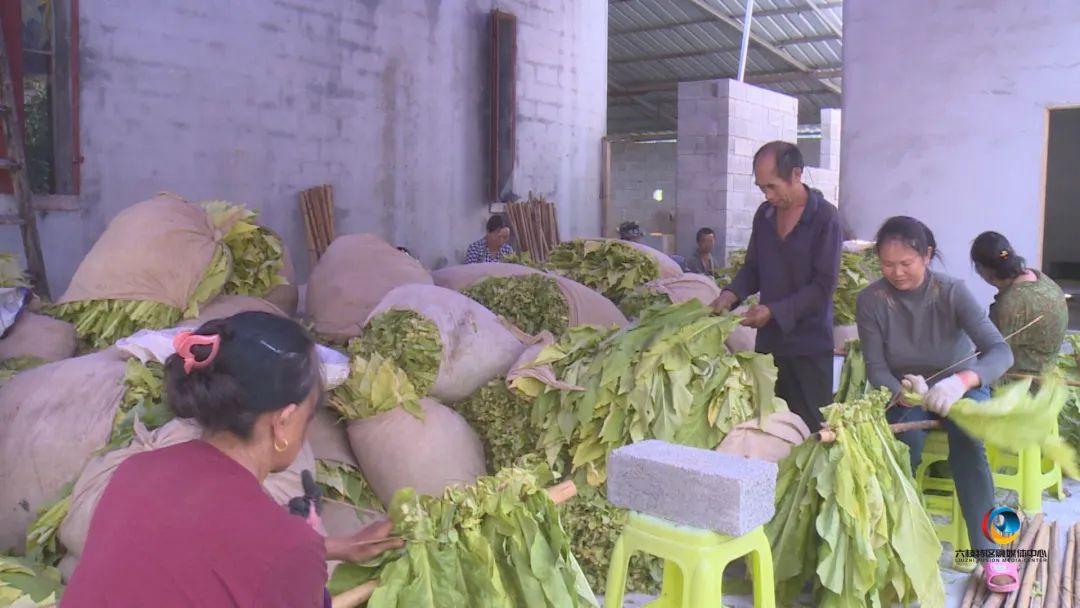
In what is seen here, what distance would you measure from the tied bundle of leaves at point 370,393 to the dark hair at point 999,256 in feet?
7.85

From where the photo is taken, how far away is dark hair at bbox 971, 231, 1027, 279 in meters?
3.73

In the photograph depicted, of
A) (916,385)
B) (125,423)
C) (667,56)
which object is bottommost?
(125,423)

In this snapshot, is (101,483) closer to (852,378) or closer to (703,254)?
(852,378)

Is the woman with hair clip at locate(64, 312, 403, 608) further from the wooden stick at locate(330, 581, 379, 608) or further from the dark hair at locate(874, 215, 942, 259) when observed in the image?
the dark hair at locate(874, 215, 942, 259)

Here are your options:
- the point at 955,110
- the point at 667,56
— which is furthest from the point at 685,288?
the point at 667,56

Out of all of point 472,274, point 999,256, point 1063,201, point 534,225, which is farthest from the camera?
point 1063,201

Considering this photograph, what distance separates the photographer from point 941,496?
143 inches

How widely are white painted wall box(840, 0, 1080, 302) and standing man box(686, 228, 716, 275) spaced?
4.01 ft

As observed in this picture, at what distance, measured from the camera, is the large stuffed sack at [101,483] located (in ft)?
7.97

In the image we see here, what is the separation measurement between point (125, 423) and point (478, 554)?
1.31 meters

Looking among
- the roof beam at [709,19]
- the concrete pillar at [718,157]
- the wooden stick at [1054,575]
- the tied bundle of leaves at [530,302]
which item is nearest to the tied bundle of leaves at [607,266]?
the tied bundle of leaves at [530,302]

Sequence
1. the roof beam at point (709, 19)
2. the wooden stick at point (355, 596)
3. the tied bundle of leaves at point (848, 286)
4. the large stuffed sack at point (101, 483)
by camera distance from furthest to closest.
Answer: the roof beam at point (709, 19), the tied bundle of leaves at point (848, 286), the large stuffed sack at point (101, 483), the wooden stick at point (355, 596)

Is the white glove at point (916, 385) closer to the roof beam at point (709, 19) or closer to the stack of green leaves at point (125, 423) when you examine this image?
the stack of green leaves at point (125, 423)

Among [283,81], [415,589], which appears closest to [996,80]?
[283,81]
